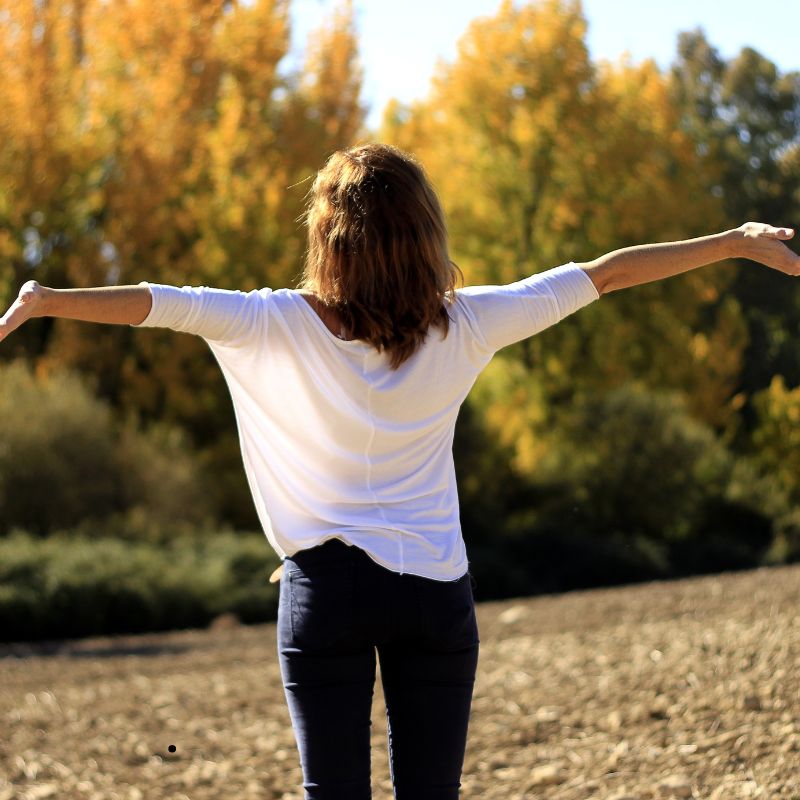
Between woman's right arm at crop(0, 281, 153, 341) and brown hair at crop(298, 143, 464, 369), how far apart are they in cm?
32

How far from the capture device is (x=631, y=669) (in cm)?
684

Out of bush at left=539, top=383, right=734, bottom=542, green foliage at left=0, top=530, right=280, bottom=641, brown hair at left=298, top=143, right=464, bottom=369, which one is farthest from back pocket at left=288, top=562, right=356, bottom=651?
bush at left=539, top=383, right=734, bottom=542

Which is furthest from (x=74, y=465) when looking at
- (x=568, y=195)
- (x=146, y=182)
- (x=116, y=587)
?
(x=568, y=195)

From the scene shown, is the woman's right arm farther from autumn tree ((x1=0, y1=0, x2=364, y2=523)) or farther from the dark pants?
autumn tree ((x1=0, y1=0, x2=364, y2=523))

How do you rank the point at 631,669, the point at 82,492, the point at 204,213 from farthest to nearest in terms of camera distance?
the point at 204,213
the point at 82,492
the point at 631,669

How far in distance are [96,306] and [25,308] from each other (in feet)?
0.44

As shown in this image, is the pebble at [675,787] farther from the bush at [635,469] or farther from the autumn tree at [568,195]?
the autumn tree at [568,195]

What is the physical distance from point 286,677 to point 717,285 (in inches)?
909

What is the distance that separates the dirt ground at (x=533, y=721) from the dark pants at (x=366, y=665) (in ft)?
7.59

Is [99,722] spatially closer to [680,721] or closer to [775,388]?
[680,721]

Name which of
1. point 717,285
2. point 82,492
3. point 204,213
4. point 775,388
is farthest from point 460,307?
point 717,285

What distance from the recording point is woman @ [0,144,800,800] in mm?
2266

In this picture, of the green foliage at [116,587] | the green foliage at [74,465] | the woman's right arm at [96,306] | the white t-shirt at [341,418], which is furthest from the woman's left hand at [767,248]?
the green foliage at [74,465]

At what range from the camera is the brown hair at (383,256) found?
2.30m
